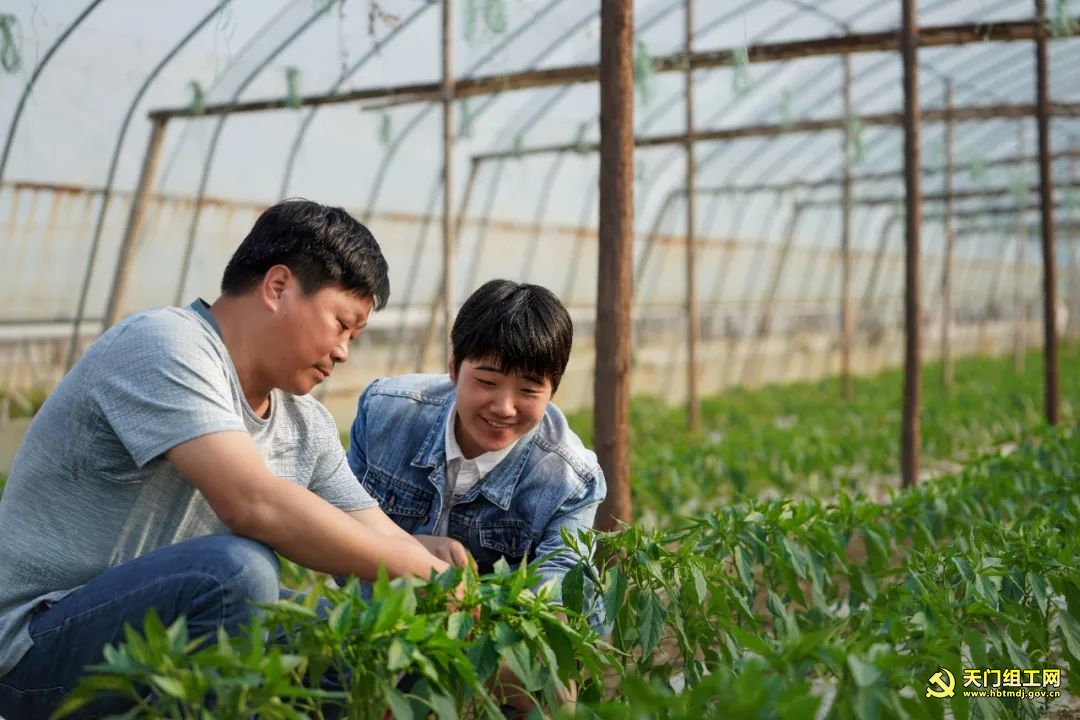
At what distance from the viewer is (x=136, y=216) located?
7.34 m

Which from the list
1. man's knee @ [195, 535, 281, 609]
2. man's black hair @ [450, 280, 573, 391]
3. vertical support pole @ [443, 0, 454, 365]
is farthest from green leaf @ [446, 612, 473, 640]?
vertical support pole @ [443, 0, 454, 365]

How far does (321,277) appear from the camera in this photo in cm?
234

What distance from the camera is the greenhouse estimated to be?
2.10m

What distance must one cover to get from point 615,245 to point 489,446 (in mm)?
1410

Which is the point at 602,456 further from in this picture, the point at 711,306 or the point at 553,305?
the point at 711,306

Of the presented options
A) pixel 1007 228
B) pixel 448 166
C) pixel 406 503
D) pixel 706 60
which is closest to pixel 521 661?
pixel 406 503

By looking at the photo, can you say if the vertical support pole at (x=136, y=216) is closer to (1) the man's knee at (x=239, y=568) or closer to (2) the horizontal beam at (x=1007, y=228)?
(1) the man's knee at (x=239, y=568)

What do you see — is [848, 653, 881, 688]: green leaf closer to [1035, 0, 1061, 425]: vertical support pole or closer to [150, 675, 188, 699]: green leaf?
[150, 675, 188, 699]: green leaf

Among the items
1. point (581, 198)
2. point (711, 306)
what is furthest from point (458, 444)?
point (711, 306)

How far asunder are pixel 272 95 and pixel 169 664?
706 cm

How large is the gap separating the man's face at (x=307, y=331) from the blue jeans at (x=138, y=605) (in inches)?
14.9

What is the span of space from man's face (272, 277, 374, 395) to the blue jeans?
0.38 meters

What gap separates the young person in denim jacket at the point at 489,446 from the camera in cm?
270

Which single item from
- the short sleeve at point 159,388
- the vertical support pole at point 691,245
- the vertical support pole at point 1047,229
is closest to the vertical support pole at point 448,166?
the vertical support pole at point 691,245
